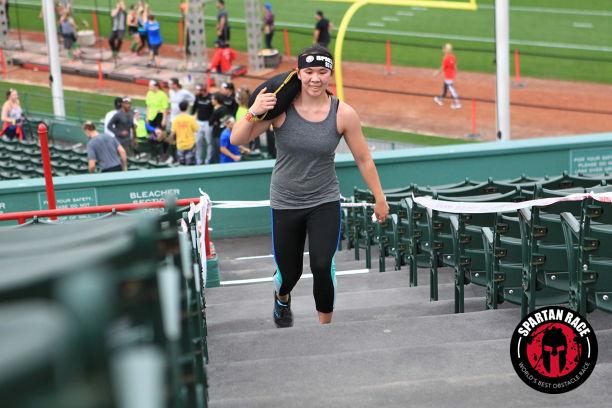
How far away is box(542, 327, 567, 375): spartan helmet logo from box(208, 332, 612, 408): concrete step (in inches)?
4.7

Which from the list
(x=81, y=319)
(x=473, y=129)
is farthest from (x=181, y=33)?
(x=81, y=319)

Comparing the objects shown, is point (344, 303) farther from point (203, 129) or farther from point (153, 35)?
point (153, 35)

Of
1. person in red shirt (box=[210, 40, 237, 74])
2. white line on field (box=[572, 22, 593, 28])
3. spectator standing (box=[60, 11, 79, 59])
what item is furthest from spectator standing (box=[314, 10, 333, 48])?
white line on field (box=[572, 22, 593, 28])

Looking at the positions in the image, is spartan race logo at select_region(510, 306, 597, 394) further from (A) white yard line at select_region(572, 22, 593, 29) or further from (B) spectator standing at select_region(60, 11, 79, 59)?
(A) white yard line at select_region(572, 22, 593, 29)

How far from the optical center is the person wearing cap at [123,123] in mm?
18656

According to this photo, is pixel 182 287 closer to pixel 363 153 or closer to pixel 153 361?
pixel 153 361

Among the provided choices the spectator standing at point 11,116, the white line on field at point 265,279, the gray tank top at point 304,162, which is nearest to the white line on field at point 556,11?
the spectator standing at point 11,116

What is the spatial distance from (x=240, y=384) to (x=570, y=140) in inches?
415

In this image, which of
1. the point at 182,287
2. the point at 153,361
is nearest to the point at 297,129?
the point at 182,287

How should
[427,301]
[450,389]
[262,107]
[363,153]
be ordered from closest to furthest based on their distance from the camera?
[450,389]
[262,107]
[363,153]
[427,301]

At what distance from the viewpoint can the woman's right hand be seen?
6.12 metres

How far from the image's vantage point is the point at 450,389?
15.0 feet

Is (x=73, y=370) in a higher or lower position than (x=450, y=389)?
higher

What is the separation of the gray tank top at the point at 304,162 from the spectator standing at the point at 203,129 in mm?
12063
